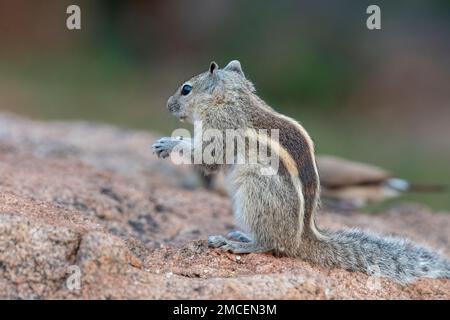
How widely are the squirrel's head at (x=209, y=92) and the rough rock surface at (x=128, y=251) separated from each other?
1.06m

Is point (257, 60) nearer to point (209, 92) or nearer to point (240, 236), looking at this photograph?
point (209, 92)

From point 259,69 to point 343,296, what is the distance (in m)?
18.4

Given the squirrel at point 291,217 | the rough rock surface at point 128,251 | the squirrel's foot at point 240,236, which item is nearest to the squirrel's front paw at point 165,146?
the squirrel at point 291,217

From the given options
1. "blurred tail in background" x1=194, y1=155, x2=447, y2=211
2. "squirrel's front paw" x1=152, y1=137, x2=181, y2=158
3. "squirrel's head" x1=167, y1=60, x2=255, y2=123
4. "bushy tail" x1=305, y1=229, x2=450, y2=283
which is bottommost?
"blurred tail in background" x1=194, y1=155, x2=447, y2=211

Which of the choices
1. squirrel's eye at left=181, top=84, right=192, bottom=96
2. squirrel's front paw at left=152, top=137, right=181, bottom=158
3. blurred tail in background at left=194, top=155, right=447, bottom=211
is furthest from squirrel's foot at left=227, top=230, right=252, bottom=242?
blurred tail in background at left=194, top=155, right=447, bottom=211

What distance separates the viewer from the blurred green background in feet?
70.7

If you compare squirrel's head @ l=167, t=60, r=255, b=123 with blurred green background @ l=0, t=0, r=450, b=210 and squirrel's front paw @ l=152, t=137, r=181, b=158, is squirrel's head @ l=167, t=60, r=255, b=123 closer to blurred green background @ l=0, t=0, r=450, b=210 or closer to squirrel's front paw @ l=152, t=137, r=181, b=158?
squirrel's front paw @ l=152, t=137, r=181, b=158

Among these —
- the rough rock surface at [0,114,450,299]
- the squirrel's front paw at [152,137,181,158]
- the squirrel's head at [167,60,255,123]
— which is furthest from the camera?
the squirrel's head at [167,60,255,123]

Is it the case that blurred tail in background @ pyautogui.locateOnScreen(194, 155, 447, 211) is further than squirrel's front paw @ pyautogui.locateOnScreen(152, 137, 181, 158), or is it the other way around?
blurred tail in background @ pyautogui.locateOnScreen(194, 155, 447, 211)

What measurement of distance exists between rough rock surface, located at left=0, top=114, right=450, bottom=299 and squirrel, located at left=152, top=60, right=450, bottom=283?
0.10 m

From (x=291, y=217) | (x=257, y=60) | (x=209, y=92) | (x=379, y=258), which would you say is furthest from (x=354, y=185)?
(x=257, y=60)

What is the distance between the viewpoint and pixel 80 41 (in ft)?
81.2

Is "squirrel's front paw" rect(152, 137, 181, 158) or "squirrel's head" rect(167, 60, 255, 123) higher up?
"squirrel's head" rect(167, 60, 255, 123)

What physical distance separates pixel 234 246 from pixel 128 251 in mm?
995
